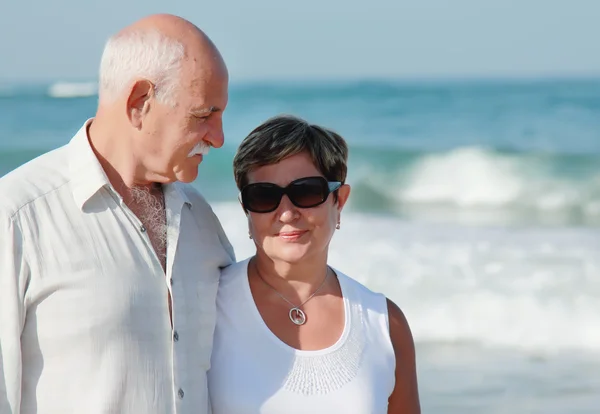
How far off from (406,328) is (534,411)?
2.88 metres

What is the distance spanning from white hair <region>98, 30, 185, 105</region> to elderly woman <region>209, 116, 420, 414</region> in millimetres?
444

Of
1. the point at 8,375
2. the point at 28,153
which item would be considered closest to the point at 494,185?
the point at 28,153

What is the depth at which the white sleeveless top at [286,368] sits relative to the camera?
3.13 m

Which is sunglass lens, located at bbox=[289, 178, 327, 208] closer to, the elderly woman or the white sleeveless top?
the elderly woman

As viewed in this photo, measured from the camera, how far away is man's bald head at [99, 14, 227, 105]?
290cm

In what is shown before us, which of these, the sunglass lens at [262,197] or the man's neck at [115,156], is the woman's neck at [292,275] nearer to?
the sunglass lens at [262,197]

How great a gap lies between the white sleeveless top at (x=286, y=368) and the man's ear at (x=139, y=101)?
0.68 metres

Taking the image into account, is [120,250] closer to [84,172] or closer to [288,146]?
[84,172]

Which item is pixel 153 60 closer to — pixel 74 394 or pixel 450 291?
pixel 74 394

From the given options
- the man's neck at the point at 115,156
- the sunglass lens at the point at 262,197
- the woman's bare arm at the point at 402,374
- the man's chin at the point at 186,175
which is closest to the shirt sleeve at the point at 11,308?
the man's neck at the point at 115,156

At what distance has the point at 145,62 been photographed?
290 centimetres

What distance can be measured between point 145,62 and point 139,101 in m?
0.11

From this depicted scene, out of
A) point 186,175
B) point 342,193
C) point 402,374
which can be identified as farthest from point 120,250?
point 402,374

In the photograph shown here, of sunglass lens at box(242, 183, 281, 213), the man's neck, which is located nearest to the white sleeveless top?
sunglass lens at box(242, 183, 281, 213)
